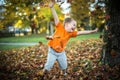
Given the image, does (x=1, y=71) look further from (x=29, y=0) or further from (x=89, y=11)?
(x=89, y=11)

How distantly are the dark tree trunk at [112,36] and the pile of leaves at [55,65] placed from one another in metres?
0.14

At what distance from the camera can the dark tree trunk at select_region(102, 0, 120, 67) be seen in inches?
252

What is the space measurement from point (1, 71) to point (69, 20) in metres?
1.44

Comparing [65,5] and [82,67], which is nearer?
[65,5]

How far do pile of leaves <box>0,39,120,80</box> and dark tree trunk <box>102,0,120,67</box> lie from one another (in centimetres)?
14

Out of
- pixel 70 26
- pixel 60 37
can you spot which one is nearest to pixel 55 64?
pixel 60 37

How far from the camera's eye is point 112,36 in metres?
6.48

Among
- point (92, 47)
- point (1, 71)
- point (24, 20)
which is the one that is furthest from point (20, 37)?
point (92, 47)

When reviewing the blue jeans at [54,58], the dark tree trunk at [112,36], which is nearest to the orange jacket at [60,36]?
the blue jeans at [54,58]

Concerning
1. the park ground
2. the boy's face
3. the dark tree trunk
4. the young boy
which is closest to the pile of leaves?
the park ground

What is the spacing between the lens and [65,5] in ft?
19.2

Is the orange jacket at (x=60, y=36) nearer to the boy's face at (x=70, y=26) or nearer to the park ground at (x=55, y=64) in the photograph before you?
the boy's face at (x=70, y=26)

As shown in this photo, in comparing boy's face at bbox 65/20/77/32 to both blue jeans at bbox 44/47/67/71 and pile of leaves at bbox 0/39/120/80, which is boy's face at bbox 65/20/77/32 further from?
pile of leaves at bbox 0/39/120/80

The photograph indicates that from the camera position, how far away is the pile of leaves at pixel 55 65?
611 cm
